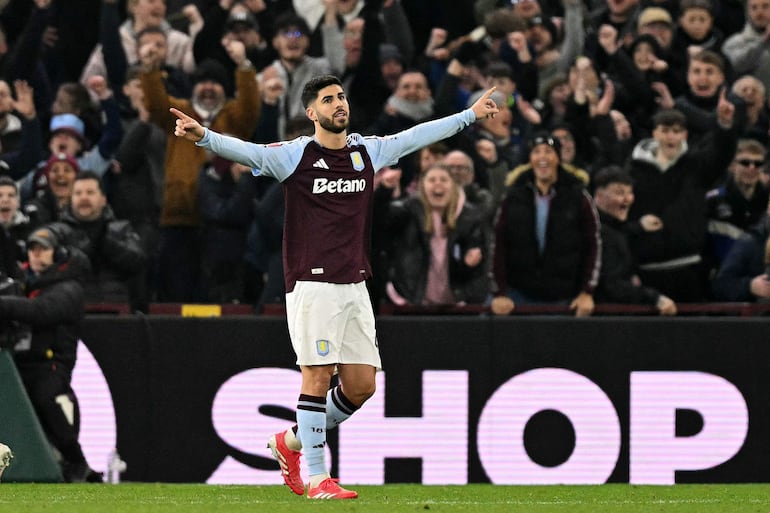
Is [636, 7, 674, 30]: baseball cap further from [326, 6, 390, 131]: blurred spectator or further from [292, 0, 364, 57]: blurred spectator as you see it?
[292, 0, 364, 57]: blurred spectator

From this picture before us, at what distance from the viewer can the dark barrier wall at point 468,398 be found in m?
12.6

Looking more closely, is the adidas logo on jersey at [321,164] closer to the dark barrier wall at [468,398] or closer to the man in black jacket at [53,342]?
the man in black jacket at [53,342]

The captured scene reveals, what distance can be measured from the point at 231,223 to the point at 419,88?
230 centimetres

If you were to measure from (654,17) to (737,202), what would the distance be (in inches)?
104

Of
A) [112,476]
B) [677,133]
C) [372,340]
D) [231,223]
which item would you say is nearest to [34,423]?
[112,476]

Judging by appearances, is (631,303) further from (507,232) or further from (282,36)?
(282,36)

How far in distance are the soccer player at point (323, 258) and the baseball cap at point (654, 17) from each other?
23.0 ft

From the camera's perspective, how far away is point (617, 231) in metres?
13.1

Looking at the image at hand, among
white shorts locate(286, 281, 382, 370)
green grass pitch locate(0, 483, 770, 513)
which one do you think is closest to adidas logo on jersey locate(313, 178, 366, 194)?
white shorts locate(286, 281, 382, 370)

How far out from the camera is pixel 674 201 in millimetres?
13438

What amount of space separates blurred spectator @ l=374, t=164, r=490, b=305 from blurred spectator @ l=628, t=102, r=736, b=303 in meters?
1.44

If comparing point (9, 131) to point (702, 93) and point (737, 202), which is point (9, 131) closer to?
point (702, 93)

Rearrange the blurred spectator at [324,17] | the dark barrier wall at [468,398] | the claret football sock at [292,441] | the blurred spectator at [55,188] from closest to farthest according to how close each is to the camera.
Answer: the claret football sock at [292,441]
the dark barrier wall at [468,398]
the blurred spectator at [55,188]
the blurred spectator at [324,17]

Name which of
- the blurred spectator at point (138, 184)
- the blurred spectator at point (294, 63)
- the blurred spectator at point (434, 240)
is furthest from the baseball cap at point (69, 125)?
the blurred spectator at point (434, 240)
